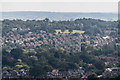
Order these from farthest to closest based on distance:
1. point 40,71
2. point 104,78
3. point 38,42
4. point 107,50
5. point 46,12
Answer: point 46,12 → point 38,42 → point 107,50 → point 40,71 → point 104,78

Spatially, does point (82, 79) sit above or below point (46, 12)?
below

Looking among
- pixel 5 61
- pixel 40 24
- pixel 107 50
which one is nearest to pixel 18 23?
pixel 40 24

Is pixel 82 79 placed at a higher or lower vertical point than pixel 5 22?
lower

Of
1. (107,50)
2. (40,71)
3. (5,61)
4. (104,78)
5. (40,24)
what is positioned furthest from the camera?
(40,24)

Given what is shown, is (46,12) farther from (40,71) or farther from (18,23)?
(40,71)

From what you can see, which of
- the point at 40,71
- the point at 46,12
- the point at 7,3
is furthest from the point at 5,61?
the point at 46,12

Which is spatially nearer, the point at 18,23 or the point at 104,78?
the point at 104,78

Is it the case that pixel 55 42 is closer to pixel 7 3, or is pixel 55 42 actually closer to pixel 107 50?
pixel 7 3

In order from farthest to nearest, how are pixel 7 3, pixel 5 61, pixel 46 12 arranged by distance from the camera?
pixel 46 12 → pixel 7 3 → pixel 5 61

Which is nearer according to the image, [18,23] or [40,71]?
[40,71]
